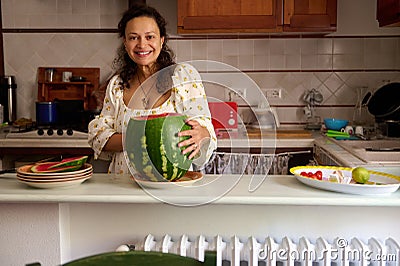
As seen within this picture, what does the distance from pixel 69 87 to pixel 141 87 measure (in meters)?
1.96

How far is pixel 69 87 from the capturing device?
12.6ft

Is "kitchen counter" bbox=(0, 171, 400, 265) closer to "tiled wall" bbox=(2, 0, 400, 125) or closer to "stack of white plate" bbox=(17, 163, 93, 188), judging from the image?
"stack of white plate" bbox=(17, 163, 93, 188)

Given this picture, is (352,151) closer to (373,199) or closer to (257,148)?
(257,148)

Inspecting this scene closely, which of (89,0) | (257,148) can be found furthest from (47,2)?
(257,148)

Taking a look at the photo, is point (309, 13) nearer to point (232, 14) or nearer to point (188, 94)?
point (232, 14)

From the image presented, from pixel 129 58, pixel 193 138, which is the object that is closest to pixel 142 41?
pixel 129 58

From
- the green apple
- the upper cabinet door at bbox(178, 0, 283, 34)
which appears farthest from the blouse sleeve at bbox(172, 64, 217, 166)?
the upper cabinet door at bbox(178, 0, 283, 34)

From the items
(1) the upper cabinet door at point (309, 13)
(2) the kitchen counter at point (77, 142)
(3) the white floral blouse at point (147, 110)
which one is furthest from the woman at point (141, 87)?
(1) the upper cabinet door at point (309, 13)

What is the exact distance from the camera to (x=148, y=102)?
2.04 m

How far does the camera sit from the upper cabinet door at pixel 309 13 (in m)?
3.39

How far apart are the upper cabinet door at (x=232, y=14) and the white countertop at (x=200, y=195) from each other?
1896 mm

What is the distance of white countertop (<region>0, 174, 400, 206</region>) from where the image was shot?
4.93ft

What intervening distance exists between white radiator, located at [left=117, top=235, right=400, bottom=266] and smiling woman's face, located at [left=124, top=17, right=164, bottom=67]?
631 mm

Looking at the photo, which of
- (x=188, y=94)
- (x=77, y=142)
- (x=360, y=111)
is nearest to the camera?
(x=188, y=94)
